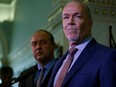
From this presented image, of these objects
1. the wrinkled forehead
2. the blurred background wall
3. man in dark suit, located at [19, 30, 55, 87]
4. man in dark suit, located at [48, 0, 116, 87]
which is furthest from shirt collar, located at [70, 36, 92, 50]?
the blurred background wall

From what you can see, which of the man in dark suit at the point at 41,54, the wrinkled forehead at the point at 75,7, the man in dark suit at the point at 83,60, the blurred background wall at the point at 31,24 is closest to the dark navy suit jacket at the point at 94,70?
the man in dark suit at the point at 83,60

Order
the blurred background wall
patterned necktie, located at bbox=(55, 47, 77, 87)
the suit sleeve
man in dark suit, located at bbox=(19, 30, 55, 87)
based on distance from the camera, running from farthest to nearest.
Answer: the blurred background wall → man in dark suit, located at bbox=(19, 30, 55, 87) → patterned necktie, located at bbox=(55, 47, 77, 87) → the suit sleeve

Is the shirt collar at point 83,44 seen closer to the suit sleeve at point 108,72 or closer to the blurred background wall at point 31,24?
the suit sleeve at point 108,72

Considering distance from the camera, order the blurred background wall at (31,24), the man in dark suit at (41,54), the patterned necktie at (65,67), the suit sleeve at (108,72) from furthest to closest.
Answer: the blurred background wall at (31,24), the man in dark suit at (41,54), the patterned necktie at (65,67), the suit sleeve at (108,72)

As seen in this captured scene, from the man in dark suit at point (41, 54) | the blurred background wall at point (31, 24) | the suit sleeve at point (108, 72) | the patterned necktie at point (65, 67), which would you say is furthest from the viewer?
the blurred background wall at point (31, 24)

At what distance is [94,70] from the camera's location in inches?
78.3

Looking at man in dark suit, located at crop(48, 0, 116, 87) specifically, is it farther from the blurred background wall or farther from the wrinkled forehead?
the blurred background wall

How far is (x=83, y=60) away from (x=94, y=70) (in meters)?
0.10

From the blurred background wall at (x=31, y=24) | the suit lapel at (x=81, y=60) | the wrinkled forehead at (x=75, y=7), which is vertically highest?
the wrinkled forehead at (x=75, y=7)

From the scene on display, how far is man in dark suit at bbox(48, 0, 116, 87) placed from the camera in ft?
6.45

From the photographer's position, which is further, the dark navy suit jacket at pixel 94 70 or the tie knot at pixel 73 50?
the tie knot at pixel 73 50

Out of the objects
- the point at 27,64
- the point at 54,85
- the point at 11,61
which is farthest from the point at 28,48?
the point at 54,85

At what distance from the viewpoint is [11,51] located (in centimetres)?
1030

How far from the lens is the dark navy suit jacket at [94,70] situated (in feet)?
6.39
